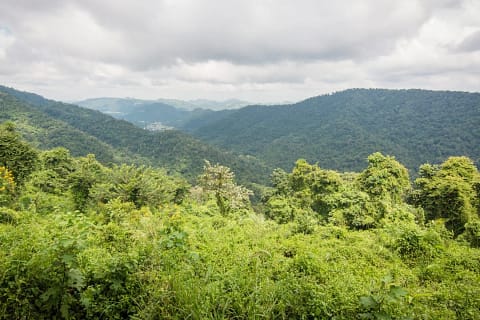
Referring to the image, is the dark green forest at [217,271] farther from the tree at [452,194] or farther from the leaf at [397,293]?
the tree at [452,194]

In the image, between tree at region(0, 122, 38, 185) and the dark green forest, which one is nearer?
the dark green forest

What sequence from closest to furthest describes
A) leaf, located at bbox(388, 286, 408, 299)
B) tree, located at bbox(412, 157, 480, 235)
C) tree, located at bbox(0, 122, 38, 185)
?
1. leaf, located at bbox(388, 286, 408, 299)
2. tree, located at bbox(0, 122, 38, 185)
3. tree, located at bbox(412, 157, 480, 235)

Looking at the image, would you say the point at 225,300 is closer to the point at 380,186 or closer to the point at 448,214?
the point at 380,186

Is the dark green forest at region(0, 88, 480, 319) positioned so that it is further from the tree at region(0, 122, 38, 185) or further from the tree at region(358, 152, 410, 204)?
the tree at region(0, 122, 38, 185)

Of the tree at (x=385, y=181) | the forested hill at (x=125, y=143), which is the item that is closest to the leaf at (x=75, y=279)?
the tree at (x=385, y=181)

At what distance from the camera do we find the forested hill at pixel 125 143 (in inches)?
4114

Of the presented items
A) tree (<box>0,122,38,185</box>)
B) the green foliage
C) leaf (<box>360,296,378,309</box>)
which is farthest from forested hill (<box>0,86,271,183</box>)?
leaf (<box>360,296,378,309</box>)

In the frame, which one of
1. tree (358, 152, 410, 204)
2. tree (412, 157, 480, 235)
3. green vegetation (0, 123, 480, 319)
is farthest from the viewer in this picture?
tree (358, 152, 410, 204)

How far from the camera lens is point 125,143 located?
490ft

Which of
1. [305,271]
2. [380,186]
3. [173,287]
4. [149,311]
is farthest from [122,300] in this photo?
[380,186]

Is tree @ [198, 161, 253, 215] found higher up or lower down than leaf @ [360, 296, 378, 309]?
lower down

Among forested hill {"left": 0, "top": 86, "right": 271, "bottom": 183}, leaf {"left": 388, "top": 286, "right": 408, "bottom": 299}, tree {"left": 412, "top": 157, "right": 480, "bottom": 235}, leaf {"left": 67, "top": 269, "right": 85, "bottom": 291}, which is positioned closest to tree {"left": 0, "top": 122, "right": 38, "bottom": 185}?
leaf {"left": 67, "top": 269, "right": 85, "bottom": 291}

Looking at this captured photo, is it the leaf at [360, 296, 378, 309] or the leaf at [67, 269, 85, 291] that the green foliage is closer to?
the leaf at [360, 296, 378, 309]

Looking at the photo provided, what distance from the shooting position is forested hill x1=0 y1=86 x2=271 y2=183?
104500 mm
